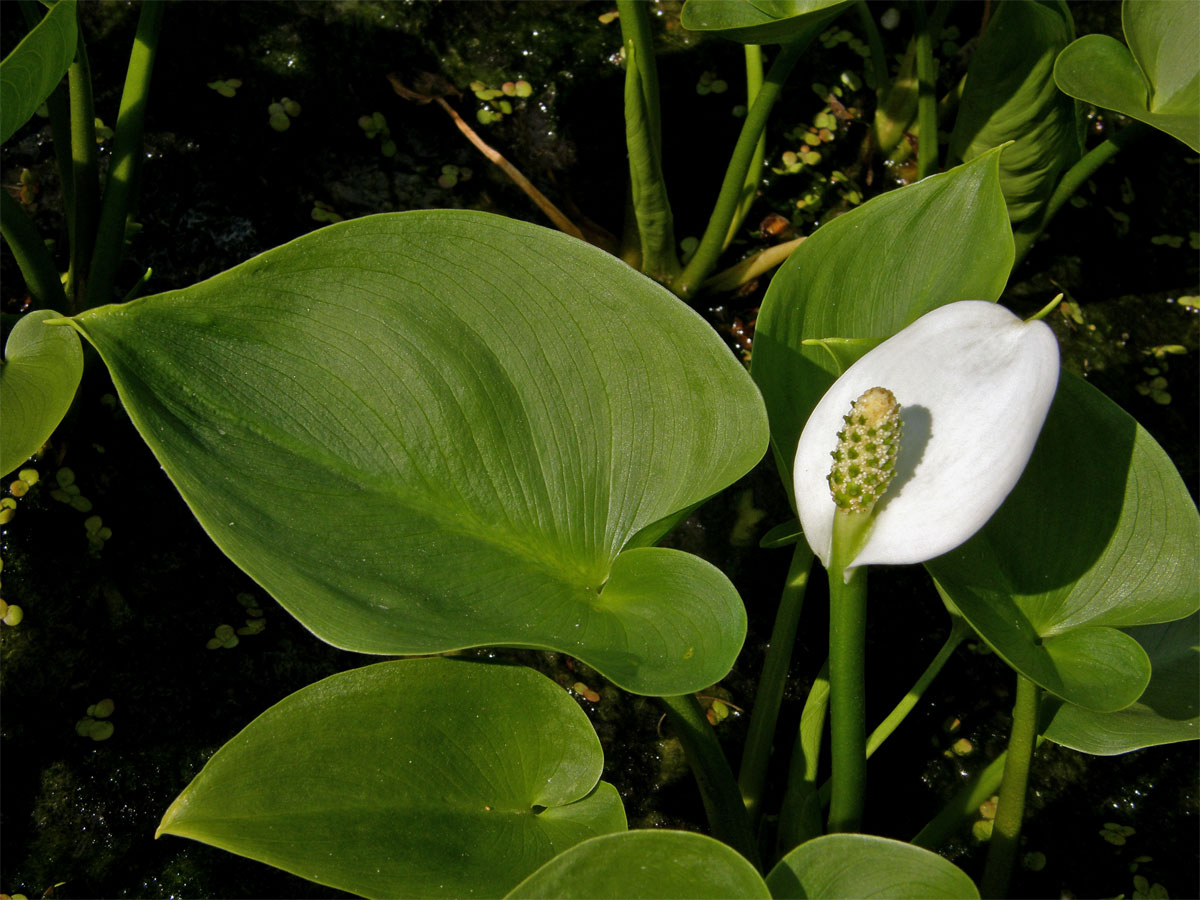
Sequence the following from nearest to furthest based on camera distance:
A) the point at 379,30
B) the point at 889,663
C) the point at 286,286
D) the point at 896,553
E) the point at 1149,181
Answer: the point at 896,553, the point at 286,286, the point at 889,663, the point at 379,30, the point at 1149,181

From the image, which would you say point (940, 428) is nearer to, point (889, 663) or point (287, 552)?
point (287, 552)

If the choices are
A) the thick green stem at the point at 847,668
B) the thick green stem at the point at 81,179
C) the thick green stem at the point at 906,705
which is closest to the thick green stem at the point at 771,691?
the thick green stem at the point at 906,705

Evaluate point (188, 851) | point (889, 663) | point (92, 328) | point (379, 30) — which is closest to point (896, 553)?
point (92, 328)

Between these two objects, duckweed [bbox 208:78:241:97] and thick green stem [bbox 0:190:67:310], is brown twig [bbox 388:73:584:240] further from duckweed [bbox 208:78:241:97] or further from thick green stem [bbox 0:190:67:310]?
thick green stem [bbox 0:190:67:310]

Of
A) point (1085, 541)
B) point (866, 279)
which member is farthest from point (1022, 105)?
point (1085, 541)

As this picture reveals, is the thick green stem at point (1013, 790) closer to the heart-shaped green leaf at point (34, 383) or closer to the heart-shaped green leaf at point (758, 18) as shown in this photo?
the heart-shaped green leaf at point (758, 18)

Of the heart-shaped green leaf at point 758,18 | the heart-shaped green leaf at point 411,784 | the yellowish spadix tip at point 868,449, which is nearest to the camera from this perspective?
the yellowish spadix tip at point 868,449

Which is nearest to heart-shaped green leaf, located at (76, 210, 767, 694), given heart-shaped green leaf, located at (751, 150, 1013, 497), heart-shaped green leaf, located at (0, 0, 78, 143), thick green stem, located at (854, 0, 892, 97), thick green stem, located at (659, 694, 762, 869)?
heart-shaped green leaf, located at (751, 150, 1013, 497)
